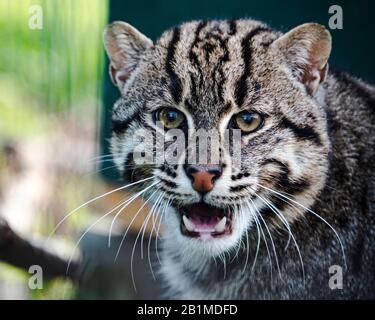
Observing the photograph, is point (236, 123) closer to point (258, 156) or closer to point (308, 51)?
point (258, 156)

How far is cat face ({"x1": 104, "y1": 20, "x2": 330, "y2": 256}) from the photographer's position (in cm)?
230

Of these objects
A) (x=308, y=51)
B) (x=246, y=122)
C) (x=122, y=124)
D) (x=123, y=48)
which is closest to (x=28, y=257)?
(x=122, y=124)

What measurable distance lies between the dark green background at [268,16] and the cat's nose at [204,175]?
1.67 feet

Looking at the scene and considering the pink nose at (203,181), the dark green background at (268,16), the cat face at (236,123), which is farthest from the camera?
the dark green background at (268,16)

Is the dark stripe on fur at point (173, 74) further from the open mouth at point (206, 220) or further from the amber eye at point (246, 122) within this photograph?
the open mouth at point (206, 220)

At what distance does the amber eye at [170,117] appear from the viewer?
238 centimetres

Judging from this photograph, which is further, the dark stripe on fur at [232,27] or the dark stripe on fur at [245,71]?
the dark stripe on fur at [232,27]

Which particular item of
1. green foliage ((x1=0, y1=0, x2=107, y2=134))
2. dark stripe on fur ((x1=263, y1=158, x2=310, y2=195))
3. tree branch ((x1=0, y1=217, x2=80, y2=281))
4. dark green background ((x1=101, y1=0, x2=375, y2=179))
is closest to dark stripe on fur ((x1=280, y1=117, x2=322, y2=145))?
dark stripe on fur ((x1=263, y1=158, x2=310, y2=195))

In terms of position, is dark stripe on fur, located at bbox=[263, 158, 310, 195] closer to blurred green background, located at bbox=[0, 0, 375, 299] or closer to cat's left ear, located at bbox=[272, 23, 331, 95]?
cat's left ear, located at bbox=[272, 23, 331, 95]

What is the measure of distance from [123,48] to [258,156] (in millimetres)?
665

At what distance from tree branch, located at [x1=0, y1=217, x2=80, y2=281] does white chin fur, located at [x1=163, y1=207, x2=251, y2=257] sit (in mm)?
478

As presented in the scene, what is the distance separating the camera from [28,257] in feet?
8.36

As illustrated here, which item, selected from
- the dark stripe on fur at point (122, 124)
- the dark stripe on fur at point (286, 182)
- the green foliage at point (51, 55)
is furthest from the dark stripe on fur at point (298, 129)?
the green foliage at point (51, 55)

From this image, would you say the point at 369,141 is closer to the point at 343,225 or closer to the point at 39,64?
the point at 343,225
